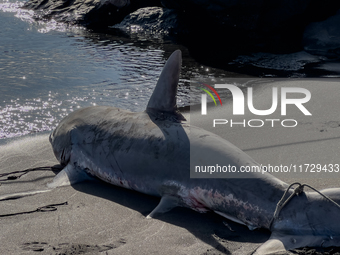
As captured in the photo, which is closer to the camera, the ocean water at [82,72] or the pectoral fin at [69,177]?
the pectoral fin at [69,177]

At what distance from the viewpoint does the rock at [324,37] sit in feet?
37.4

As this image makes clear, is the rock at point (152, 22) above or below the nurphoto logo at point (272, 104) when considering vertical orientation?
above

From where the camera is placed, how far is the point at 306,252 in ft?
8.29

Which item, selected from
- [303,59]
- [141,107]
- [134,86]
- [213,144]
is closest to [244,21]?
[303,59]

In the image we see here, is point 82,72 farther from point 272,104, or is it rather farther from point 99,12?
point 99,12

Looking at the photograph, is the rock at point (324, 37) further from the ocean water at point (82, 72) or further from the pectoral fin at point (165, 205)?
the pectoral fin at point (165, 205)

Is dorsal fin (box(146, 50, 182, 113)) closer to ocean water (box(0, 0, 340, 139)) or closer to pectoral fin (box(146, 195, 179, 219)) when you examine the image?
→ pectoral fin (box(146, 195, 179, 219))

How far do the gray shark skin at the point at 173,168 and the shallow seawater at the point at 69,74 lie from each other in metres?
2.17

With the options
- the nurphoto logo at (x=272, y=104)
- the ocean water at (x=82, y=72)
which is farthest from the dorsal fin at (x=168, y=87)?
the ocean water at (x=82, y=72)

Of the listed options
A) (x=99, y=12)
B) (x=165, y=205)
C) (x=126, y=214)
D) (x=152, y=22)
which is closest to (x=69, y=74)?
(x=126, y=214)

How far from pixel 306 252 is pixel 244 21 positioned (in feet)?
36.4

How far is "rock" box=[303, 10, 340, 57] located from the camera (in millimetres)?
11406

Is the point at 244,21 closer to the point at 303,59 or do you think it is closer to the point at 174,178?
the point at 303,59

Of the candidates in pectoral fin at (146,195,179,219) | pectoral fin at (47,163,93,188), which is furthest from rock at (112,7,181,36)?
pectoral fin at (146,195,179,219)
